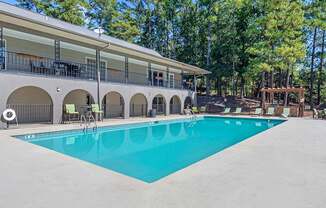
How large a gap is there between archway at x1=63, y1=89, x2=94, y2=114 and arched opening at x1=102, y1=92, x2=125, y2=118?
1.52 metres

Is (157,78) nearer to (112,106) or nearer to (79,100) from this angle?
(112,106)

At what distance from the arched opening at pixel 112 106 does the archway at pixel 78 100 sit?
1519 millimetres

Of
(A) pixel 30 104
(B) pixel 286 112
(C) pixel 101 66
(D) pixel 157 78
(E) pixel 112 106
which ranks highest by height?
(C) pixel 101 66

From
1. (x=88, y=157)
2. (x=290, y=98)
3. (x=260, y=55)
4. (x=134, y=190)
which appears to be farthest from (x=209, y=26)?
(x=134, y=190)

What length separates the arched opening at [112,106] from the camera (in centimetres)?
1910

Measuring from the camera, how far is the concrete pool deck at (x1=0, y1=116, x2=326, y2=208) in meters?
3.47

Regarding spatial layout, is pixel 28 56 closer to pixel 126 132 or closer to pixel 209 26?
pixel 126 132

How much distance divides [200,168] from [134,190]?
1.75 m

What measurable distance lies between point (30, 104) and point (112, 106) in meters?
6.34

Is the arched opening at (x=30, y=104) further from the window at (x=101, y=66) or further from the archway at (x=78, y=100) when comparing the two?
the window at (x=101, y=66)

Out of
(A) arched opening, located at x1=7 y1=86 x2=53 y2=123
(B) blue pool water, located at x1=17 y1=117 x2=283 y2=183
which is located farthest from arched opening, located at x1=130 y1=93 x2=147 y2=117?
(B) blue pool water, located at x1=17 y1=117 x2=283 y2=183

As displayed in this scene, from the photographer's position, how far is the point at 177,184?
13.8 ft

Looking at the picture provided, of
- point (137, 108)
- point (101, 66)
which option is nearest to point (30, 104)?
point (101, 66)

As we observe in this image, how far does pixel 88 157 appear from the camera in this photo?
782 cm
